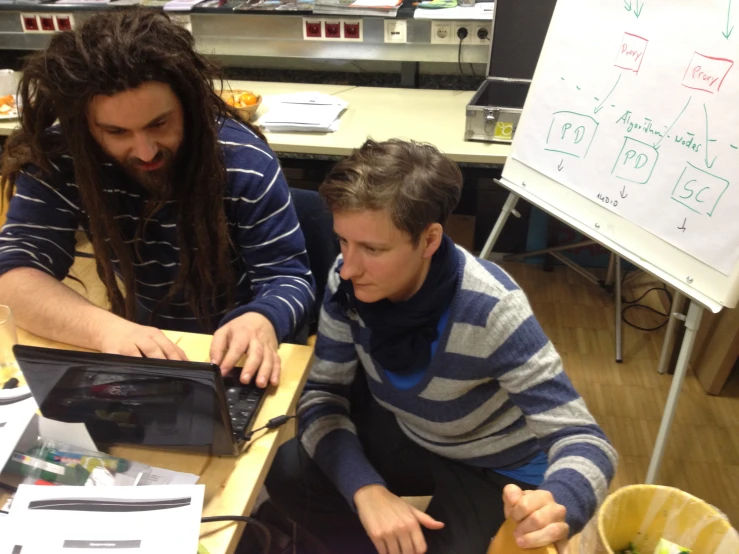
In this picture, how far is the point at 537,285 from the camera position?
2.47m

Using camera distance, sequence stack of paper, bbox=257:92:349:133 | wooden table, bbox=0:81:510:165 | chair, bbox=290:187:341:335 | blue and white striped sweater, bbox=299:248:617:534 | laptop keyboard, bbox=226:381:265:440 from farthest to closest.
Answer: stack of paper, bbox=257:92:349:133 < wooden table, bbox=0:81:510:165 < chair, bbox=290:187:341:335 < blue and white striped sweater, bbox=299:248:617:534 < laptop keyboard, bbox=226:381:265:440

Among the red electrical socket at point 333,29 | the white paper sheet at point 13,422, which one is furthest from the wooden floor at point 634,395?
the white paper sheet at point 13,422

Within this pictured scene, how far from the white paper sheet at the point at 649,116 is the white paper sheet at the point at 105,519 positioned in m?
1.05

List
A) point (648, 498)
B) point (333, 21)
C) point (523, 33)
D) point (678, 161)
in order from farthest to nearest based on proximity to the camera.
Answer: point (333, 21)
point (523, 33)
point (678, 161)
point (648, 498)

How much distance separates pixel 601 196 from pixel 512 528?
866mm

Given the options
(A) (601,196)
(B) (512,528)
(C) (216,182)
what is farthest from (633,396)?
(C) (216,182)

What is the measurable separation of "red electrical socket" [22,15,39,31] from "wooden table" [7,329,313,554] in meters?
2.32

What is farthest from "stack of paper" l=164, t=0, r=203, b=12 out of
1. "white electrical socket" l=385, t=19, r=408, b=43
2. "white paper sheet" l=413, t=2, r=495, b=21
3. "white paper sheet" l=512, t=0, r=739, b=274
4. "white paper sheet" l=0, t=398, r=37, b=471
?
"white paper sheet" l=0, t=398, r=37, b=471

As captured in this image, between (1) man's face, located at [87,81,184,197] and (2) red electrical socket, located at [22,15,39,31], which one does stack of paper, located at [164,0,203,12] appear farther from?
(1) man's face, located at [87,81,184,197]

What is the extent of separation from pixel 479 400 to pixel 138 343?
0.56m

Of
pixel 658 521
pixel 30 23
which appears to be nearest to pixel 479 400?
pixel 658 521

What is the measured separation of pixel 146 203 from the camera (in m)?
1.12

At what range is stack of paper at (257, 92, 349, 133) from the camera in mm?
1955

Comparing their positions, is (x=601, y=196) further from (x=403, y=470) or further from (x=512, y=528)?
(x=512, y=528)
